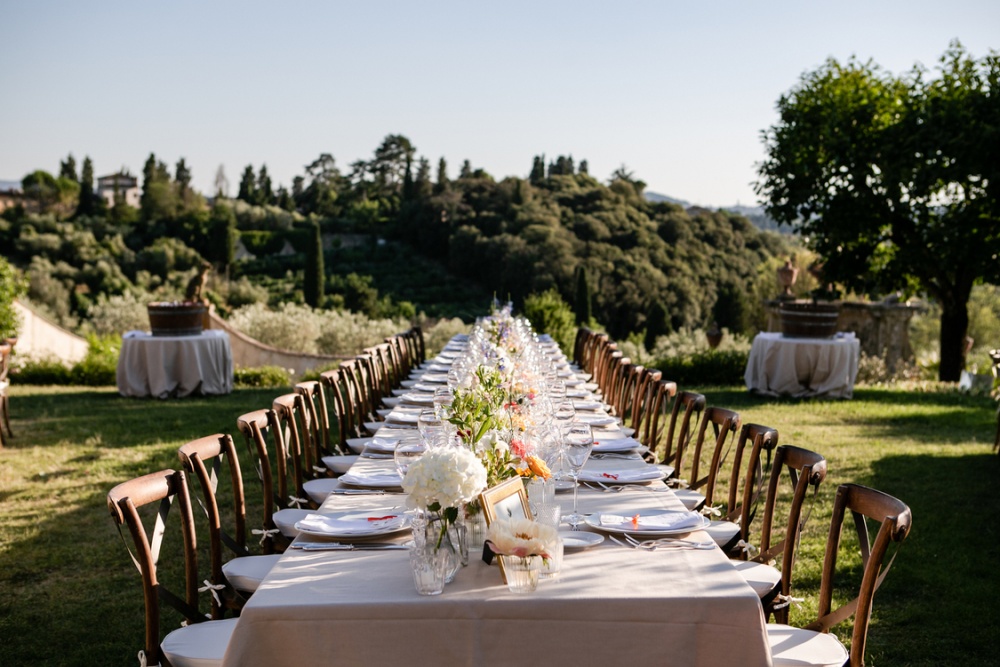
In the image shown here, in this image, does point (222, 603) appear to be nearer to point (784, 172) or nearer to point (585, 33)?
point (585, 33)

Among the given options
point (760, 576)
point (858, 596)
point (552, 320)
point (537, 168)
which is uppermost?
point (537, 168)

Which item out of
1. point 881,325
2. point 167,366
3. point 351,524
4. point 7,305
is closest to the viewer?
point 351,524

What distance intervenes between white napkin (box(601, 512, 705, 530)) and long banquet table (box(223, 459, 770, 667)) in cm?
44

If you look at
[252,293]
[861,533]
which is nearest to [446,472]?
[861,533]

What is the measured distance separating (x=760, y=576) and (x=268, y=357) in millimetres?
11532

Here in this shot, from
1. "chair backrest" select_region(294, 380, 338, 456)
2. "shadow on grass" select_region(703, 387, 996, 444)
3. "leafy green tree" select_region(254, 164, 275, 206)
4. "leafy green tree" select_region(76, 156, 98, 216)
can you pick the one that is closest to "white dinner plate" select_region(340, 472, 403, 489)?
"chair backrest" select_region(294, 380, 338, 456)

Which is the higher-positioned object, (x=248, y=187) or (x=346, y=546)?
(x=248, y=187)

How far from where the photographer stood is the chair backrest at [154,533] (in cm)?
219

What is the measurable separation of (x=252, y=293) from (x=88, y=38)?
11.6 meters

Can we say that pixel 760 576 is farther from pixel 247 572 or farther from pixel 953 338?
pixel 953 338

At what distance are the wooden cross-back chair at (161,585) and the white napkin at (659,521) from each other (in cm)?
113

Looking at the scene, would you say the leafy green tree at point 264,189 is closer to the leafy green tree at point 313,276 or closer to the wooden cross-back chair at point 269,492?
the leafy green tree at point 313,276

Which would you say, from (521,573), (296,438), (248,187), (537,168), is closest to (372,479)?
(296,438)

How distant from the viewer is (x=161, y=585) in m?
2.37
